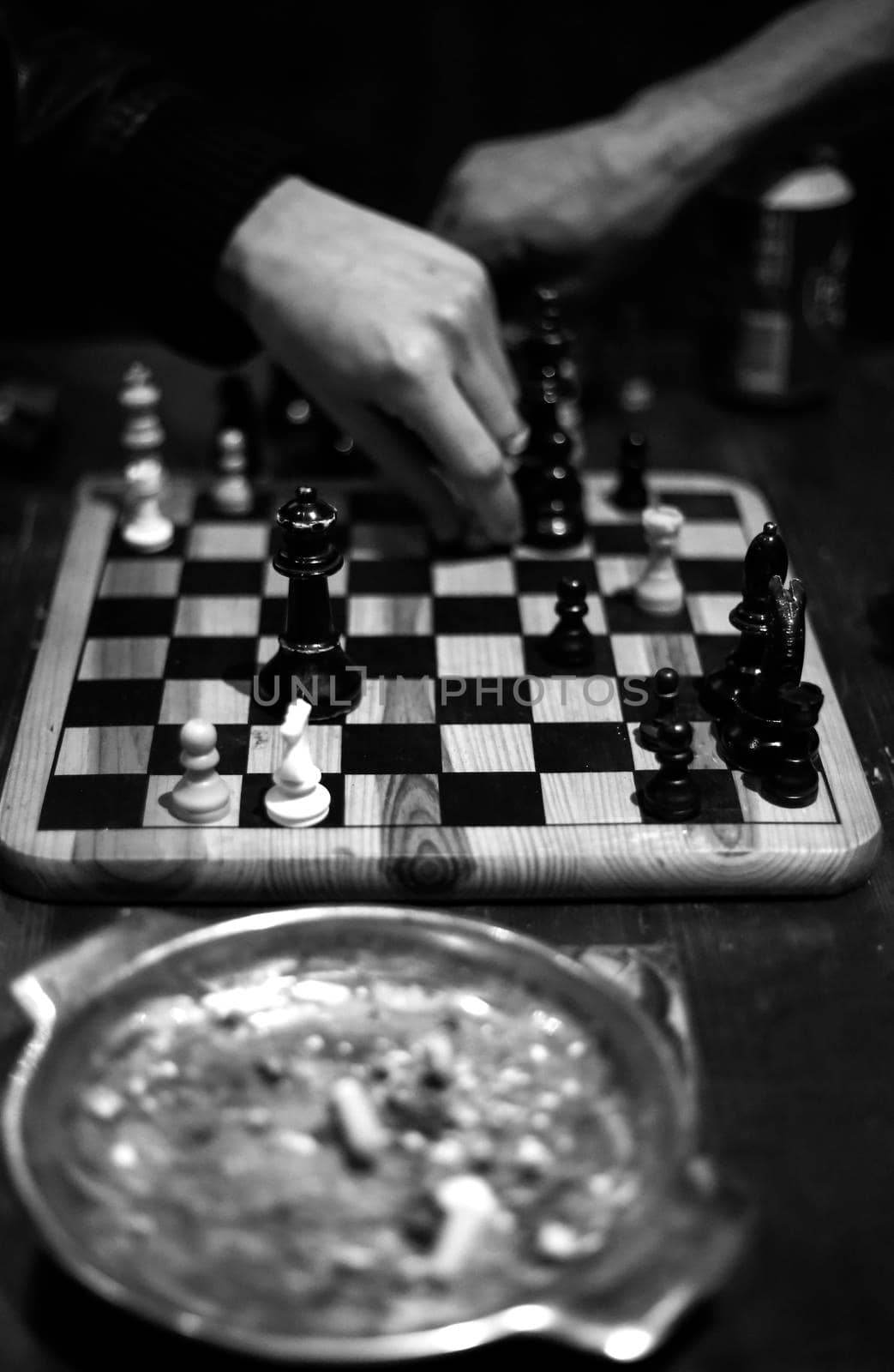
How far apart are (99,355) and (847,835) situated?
6.11ft

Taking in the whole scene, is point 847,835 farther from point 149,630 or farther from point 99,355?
point 99,355

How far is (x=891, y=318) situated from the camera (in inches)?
119

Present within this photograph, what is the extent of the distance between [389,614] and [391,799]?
0.42 meters

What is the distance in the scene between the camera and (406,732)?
1.71 m

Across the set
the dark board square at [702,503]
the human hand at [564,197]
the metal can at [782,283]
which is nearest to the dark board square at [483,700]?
the dark board square at [702,503]

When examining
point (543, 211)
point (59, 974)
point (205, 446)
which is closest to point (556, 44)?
point (543, 211)

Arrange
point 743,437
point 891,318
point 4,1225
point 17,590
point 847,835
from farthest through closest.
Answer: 1. point 891,318
2. point 743,437
3. point 17,590
4. point 847,835
5. point 4,1225

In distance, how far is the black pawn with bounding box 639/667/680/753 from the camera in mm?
1621

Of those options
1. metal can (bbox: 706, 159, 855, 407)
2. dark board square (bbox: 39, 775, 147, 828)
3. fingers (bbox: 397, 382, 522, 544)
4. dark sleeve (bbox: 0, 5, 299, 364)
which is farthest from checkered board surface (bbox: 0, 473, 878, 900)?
metal can (bbox: 706, 159, 855, 407)

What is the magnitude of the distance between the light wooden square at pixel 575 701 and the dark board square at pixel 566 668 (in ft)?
0.04

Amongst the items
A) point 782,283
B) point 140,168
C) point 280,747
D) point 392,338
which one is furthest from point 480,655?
point 782,283

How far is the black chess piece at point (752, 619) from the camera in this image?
5.65 ft

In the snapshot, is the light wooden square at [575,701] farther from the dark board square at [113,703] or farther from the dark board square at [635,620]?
the dark board square at [113,703]

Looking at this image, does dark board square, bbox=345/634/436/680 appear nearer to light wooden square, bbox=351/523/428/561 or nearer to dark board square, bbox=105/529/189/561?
light wooden square, bbox=351/523/428/561
